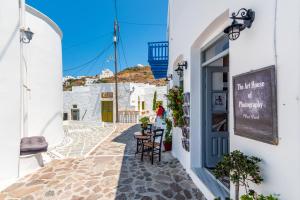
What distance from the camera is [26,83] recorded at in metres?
6.23

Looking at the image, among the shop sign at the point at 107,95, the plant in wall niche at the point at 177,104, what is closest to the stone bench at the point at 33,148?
the plant in wall niche at the point at 177,104

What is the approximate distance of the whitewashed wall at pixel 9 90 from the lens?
13.4 feet

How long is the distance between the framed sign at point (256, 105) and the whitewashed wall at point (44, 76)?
6344 millimetres

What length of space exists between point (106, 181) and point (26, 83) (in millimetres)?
4313

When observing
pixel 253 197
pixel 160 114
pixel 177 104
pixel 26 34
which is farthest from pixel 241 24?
pixel 160 114

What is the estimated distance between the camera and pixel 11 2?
4.39 m

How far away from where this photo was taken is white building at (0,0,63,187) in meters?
4.18

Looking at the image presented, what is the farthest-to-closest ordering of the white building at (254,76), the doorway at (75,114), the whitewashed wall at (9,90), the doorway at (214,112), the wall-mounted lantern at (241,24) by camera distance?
the doorway at (75,114), the doorway at (214,112), the whitewashed wall at (9,90), the wall-mounted lantern at (241,24), the white building at (254,76)

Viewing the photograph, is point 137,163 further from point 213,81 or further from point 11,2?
point 11,2

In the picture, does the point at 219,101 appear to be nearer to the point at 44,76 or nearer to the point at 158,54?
the point at 158,54

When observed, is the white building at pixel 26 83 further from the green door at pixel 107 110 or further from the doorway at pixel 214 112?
the green door at pixel 107 110

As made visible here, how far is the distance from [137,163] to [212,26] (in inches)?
158

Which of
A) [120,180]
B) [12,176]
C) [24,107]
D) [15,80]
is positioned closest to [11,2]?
[15,80]

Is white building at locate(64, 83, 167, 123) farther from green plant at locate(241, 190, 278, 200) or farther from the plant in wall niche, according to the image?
green plant at locate(241, 190, 278, 200)
